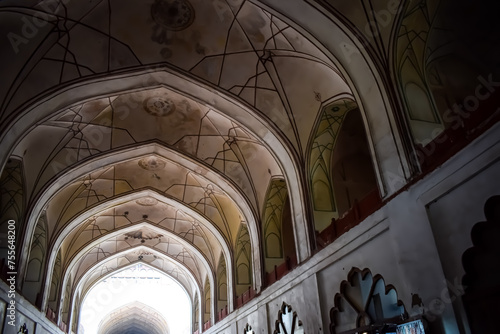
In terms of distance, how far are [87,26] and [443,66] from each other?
20.2 feet

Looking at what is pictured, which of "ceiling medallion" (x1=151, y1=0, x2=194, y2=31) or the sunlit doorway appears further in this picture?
the sunlit doorway

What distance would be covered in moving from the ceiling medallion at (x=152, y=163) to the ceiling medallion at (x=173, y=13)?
4.29 metres

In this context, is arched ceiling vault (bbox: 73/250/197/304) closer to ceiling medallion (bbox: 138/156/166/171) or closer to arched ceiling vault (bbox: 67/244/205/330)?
arched ceiling vault (bbox: 67/244/205/330)

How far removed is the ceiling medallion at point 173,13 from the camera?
297 inches

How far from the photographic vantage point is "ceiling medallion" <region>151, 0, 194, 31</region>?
7.55 meters

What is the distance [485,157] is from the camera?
3951mm

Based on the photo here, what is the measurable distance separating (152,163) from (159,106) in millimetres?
2260

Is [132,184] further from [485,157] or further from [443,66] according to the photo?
[485,157]

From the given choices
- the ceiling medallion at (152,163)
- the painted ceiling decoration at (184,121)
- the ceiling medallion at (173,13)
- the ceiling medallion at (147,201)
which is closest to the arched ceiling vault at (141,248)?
the ceiling medallion at (147,201)

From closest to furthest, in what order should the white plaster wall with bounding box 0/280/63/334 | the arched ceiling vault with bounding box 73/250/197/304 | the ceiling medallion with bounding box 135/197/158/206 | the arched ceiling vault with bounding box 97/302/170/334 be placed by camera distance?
the white plaster wall with bounding box 0/280/63/334 → the ceiling medallion with bounding box 135/197/158/206 → the arched ceiling vault with bounding box 73/250/197/304 → the arched ceiling vault with bounding box 97/302/170/334

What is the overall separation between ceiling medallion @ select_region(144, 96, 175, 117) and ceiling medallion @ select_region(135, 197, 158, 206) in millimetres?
3921

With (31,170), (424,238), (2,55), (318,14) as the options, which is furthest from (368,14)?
(31,170)

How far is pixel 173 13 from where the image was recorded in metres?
7.68

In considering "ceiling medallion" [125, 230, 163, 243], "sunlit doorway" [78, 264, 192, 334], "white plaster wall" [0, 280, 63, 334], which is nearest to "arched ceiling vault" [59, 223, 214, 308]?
"ceiling medallion" [125, 230, 163, 243]
